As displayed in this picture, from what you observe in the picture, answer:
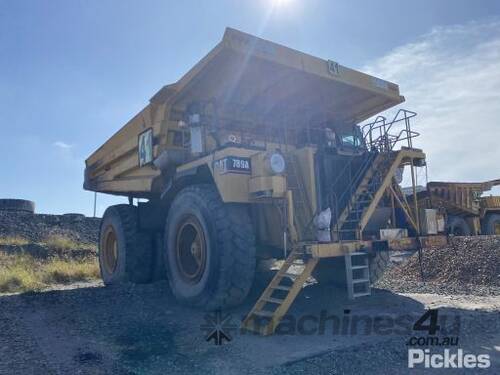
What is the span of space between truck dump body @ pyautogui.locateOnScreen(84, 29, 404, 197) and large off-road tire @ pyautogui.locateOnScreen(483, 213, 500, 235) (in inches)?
457

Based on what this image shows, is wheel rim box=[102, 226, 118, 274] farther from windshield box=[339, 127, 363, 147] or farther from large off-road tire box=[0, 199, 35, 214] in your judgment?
large off-road tire box=[0, 199, 35, 214]

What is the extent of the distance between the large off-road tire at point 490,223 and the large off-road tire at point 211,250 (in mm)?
14337

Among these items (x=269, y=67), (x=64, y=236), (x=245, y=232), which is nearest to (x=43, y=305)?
(x=245, y=232)

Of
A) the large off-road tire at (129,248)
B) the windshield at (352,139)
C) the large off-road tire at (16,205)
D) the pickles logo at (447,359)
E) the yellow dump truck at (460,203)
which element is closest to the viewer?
the pickles logo at (447,359)

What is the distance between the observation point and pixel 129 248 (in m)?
8.20

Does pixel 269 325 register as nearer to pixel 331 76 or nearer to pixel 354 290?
pixel 354 290

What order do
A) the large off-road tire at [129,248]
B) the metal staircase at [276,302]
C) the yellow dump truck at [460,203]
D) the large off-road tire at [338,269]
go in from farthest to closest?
the yellow dump truck at [460,203], the large off-road tire at [129,248], the large off-road tire at [338,269], the metal staircase at [276,302]

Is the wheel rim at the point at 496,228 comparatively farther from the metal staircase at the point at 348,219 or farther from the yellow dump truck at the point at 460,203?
the metal staircase at the point at 348,219

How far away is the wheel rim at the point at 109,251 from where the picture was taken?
9.20 meters

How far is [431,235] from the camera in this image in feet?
21.4

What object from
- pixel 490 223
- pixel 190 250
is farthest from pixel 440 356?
pixel 490 223

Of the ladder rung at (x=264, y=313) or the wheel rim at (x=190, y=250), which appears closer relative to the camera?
the ladder rung at (x=264, y=313)

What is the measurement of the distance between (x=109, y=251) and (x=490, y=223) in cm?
1418
